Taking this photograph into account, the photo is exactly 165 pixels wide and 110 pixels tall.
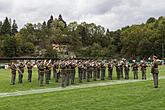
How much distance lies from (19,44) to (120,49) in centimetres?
4203

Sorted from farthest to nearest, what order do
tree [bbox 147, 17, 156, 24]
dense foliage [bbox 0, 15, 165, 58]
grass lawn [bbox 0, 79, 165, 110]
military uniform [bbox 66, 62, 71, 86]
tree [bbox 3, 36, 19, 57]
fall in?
tree [bbox 147, 17, 156, 24] → dense foliage [bbox 0, 15, 165, 58] → tree [bbox 3, 36, 19, 57] → military uniform [bbox 66, 62, 71, 86] → grass lawn [bbox 0, 79, 165, 110]

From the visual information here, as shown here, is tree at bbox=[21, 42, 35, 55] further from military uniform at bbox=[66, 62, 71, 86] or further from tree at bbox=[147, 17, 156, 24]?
military uniform at bbox=[66, 62, 71, 86]

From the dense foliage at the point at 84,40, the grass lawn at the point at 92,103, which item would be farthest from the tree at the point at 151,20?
the grass lawn at the point at 92,103

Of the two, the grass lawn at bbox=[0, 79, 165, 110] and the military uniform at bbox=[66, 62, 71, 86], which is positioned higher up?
the military uniform at bbox=[66, 62, 71, 86]

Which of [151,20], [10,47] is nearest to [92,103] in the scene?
[10,47]

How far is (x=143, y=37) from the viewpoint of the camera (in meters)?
117

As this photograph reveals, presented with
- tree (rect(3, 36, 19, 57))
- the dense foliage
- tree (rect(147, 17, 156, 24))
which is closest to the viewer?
tree (rect(3, 36, 19, 57))

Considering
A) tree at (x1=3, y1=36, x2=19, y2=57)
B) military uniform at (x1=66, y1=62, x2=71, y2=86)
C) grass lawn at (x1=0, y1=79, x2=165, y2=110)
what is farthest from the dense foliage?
grass lawn at (x1=0, y1=79, x2=165, y2=110)

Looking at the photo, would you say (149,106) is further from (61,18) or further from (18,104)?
(61,18)

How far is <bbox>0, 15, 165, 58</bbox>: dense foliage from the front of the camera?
109 m

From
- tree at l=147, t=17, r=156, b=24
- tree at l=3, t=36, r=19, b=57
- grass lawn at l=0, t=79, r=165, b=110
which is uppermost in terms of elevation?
tree at l=147, t=17, r=156, b=24

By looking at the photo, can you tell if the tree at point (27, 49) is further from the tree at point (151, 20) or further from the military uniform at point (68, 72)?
the military uniform at point (68, 72)

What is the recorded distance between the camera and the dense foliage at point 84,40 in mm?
108588

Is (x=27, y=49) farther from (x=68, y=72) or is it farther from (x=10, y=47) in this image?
→ (x=68, y=72)
